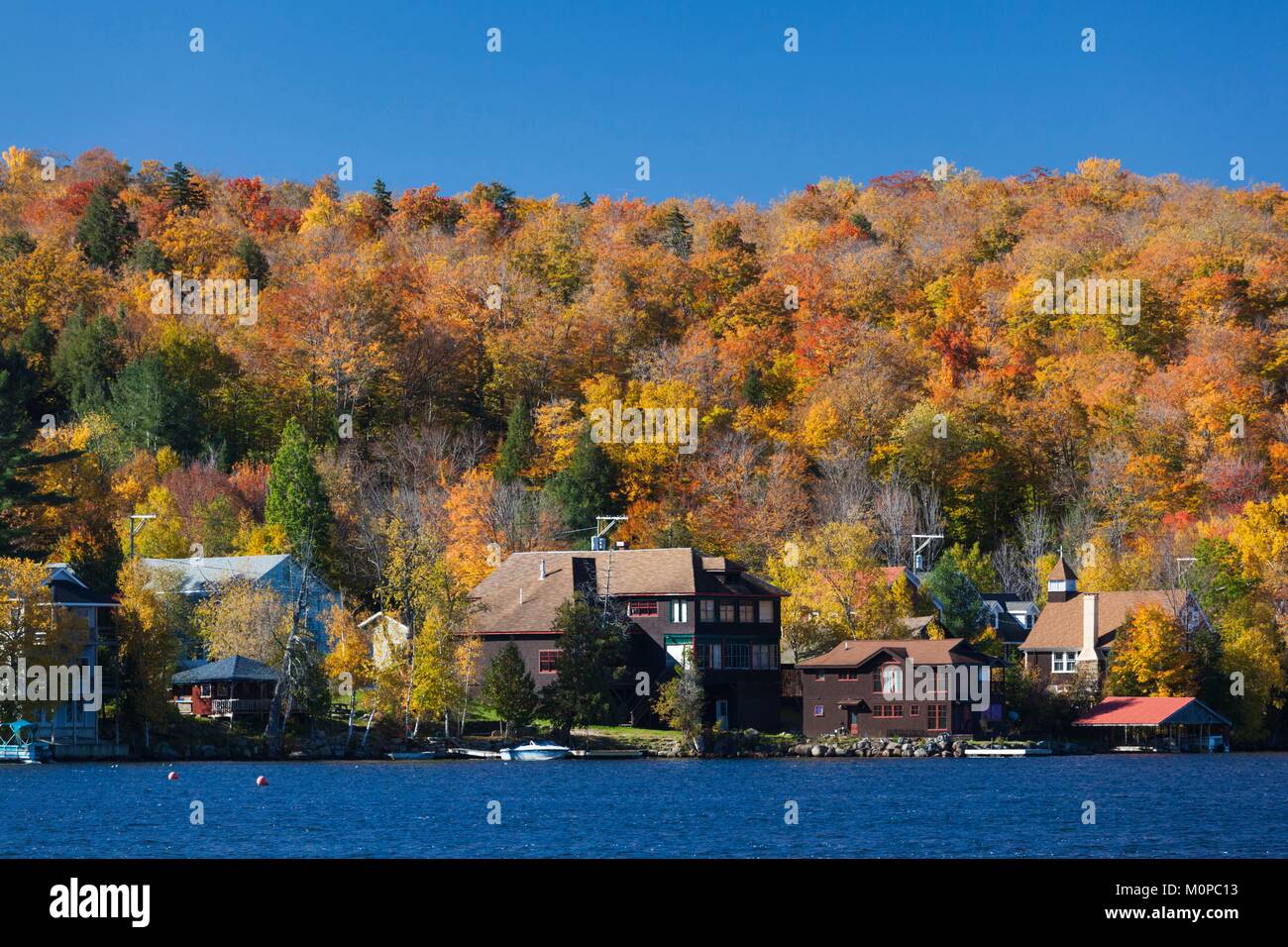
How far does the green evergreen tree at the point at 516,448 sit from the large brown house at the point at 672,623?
68.4 ft

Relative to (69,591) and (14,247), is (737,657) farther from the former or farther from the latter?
(14,247)

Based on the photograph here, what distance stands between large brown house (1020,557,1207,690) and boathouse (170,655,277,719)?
1476 inches

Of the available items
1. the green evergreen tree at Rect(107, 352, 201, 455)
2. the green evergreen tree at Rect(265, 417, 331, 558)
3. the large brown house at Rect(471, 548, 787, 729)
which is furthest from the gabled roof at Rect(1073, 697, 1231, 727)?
the green evergreen tree at Rect(107, 352, 201, 455)

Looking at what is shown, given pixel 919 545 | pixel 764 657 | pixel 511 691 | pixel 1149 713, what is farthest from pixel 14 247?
pixel 1149 713

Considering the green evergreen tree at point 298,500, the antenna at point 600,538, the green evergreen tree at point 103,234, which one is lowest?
the antenna at point 600,538

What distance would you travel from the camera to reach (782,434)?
339 ft

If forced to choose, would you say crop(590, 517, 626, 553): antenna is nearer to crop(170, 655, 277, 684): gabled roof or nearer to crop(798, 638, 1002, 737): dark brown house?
crop(798, 638, 1002, 737): dark brown house

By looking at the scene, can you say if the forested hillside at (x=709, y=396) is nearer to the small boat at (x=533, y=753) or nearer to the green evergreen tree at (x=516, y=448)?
the green evergreen tree at (x=516, y=448)

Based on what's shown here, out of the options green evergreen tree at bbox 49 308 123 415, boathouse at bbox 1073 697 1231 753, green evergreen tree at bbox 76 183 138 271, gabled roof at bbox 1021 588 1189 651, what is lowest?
boathouse at bbox 1073 697 1231 753

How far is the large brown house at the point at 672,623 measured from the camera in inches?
2982

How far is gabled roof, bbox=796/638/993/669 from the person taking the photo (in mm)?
75812

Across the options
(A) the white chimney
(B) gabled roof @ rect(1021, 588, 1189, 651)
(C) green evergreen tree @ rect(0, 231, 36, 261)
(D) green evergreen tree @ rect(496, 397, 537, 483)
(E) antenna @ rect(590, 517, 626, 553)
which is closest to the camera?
(B) gabled roof @ rect(1021, 588, 1189, 651)

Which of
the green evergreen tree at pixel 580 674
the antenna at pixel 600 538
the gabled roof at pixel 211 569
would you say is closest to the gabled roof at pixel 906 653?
the green evergreen tree at pixel 580 674

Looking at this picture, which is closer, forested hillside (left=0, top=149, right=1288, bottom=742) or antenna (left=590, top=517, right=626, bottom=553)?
antenna (left=590, top=517, right=626, bottom=553)
